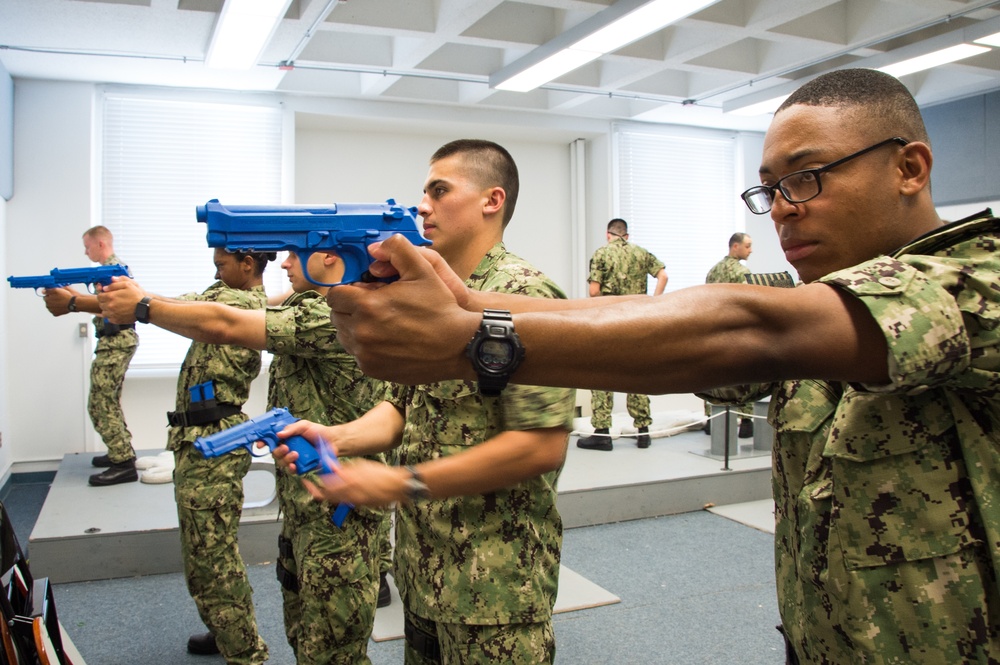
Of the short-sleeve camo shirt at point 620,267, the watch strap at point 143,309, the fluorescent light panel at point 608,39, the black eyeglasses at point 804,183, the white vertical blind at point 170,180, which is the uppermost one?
the fluorescent light panel at point 608,39

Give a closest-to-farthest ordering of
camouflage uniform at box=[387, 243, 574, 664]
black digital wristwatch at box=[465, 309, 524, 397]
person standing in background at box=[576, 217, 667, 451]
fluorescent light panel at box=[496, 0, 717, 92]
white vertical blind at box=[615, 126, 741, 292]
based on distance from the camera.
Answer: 1. black digital wristwatch at box=[465, 309, 524, 397]
2. camouflage uniform at box=[387, 243, 574, 664]
3. fluorescent light panel at box=[496, 0, 717, 92]
4. person standing in background at box=[576, 217, 667, 451]
5. white vertical blind at box=[615, 126, 741, 292]

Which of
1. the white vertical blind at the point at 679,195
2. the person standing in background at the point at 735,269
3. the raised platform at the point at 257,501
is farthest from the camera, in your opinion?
the white vertical blind at the point at 679,195

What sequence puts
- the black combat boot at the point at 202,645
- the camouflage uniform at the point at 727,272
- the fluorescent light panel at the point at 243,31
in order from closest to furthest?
the black combat boot at the point at 202,645 < the fluorescent light panel at the point at 243,31 < the camouflage uniform at the point at 727,272

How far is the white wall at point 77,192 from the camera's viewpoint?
19.5 feet

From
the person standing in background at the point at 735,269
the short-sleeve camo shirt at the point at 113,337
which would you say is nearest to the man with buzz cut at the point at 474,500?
the short-sleeve camo shirt at the point at 113,337

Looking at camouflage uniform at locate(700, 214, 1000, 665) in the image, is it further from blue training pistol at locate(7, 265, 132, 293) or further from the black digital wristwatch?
blue training pistol at locate(7, 265, 132, 293)

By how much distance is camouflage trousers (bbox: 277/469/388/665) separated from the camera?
2.29 metres

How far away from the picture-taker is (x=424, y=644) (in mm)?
1612

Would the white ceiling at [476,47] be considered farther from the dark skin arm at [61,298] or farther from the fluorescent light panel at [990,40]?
the dark skin arm at [61,298]

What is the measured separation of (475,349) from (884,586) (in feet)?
1.99

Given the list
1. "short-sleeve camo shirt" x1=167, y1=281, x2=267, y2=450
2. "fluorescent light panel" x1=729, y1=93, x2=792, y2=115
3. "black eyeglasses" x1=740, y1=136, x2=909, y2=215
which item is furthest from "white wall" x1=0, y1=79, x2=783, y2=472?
A: "black eyeglasses" x1=740, y1=136, x2=909, y2=215

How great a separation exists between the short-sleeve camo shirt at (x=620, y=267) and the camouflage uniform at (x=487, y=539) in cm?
503

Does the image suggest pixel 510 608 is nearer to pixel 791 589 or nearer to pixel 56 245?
pixel 791 589

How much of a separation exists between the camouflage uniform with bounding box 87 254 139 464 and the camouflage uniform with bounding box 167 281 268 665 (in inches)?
112
